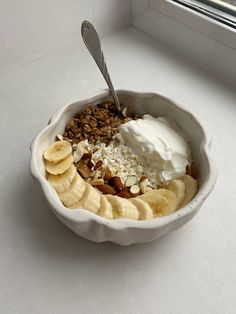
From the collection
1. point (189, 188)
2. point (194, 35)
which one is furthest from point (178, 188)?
point (194, 35)

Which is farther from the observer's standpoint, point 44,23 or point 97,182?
point 44,23

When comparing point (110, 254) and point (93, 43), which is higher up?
point (93, 43)

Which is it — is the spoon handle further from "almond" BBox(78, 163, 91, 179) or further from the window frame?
the window frame

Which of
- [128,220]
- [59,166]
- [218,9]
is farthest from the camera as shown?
[218,9]

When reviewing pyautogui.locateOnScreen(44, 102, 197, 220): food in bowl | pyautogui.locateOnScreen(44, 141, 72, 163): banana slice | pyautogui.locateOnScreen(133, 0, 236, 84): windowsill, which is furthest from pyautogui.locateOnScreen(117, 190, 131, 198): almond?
pyautogui.locateOnScreen(133, 0, 236, 84): windowsill

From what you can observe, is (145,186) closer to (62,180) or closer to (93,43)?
(62,180)

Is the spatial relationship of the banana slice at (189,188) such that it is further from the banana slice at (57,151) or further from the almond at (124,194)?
the banana slice at (57,151)

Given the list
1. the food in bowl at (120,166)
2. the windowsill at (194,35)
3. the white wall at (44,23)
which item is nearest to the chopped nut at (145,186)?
the food in bowl at (120,166)
